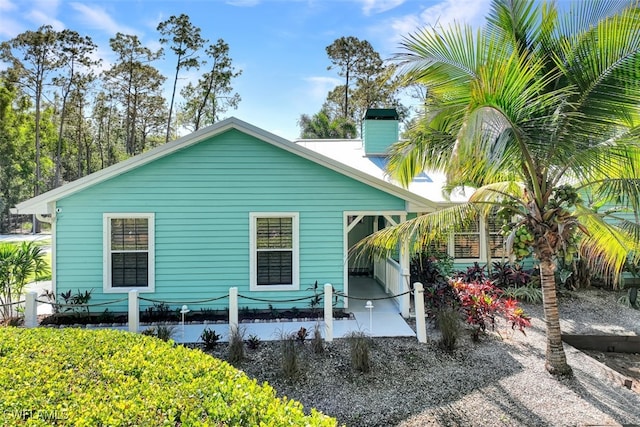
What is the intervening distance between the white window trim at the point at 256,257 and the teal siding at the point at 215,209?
0.10m

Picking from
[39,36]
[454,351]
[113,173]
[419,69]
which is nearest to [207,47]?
[39,36]

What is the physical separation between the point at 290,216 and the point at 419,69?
14.1 ft

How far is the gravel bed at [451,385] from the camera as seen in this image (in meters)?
4.61

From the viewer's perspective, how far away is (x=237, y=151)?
828cm

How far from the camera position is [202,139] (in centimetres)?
814

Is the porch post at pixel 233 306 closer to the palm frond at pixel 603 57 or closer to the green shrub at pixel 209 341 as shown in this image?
the green shrub at pixel 209 341

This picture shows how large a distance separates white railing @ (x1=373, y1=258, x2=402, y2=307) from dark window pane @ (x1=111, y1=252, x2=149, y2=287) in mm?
6093

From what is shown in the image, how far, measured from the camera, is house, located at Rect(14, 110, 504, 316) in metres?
8.08

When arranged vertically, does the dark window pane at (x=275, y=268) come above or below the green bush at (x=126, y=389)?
above

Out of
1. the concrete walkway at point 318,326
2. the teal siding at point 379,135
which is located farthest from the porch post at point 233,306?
the teal siding at point 379,135

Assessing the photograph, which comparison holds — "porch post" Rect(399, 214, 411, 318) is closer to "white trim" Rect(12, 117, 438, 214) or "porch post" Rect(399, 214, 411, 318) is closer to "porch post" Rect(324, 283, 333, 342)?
"white trim" Rect(12, 117, 438, 214)

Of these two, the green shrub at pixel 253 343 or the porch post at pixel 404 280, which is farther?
the porch post at pixel 404 280

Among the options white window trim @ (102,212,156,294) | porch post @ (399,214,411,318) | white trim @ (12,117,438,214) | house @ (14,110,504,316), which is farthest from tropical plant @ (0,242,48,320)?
porch post @ (399,214,411,318)

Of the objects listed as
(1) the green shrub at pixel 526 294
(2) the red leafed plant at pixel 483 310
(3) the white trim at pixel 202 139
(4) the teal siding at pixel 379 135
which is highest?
(4) the teal siding at pixel 379 135
